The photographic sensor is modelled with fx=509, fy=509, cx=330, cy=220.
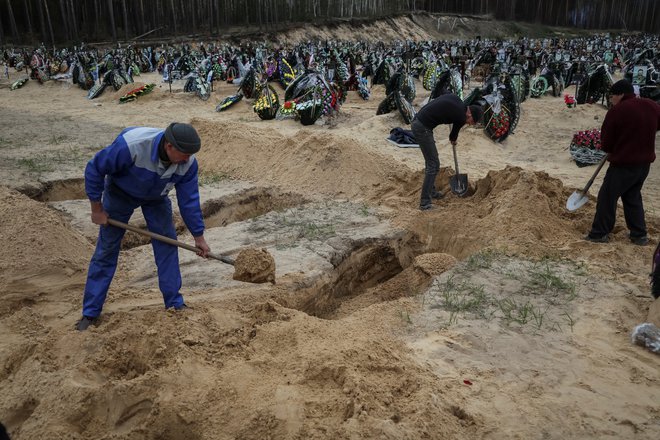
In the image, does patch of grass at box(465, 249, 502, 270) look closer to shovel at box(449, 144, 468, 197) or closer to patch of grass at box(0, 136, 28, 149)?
shovel at box(449, 144, 468, 197)

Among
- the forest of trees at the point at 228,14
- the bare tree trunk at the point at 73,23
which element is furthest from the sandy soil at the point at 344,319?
the forest of trees at the point at 228,14

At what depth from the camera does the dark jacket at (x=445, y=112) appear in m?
5.92

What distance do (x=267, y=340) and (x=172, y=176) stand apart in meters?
1.24

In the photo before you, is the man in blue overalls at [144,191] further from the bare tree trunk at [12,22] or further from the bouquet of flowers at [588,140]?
the bare tree trunk at [12,22]

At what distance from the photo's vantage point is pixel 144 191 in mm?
3363

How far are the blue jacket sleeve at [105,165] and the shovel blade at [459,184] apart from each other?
4.40 meters

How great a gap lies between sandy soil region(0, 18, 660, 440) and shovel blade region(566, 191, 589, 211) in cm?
17

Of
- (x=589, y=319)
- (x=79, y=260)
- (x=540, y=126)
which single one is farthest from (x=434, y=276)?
(x=540, y=126)

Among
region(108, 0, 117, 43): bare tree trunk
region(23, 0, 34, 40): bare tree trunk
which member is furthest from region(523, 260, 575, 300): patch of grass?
region(23, 0, 34, 40): bare tree trunk

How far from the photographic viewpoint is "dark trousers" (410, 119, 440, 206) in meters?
6.11

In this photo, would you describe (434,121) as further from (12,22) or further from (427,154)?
(12,22)

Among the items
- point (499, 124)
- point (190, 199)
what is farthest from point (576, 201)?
point (499, 124)

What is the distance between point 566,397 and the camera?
2805mm

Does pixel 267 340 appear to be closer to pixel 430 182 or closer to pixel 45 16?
pixel 430 182
